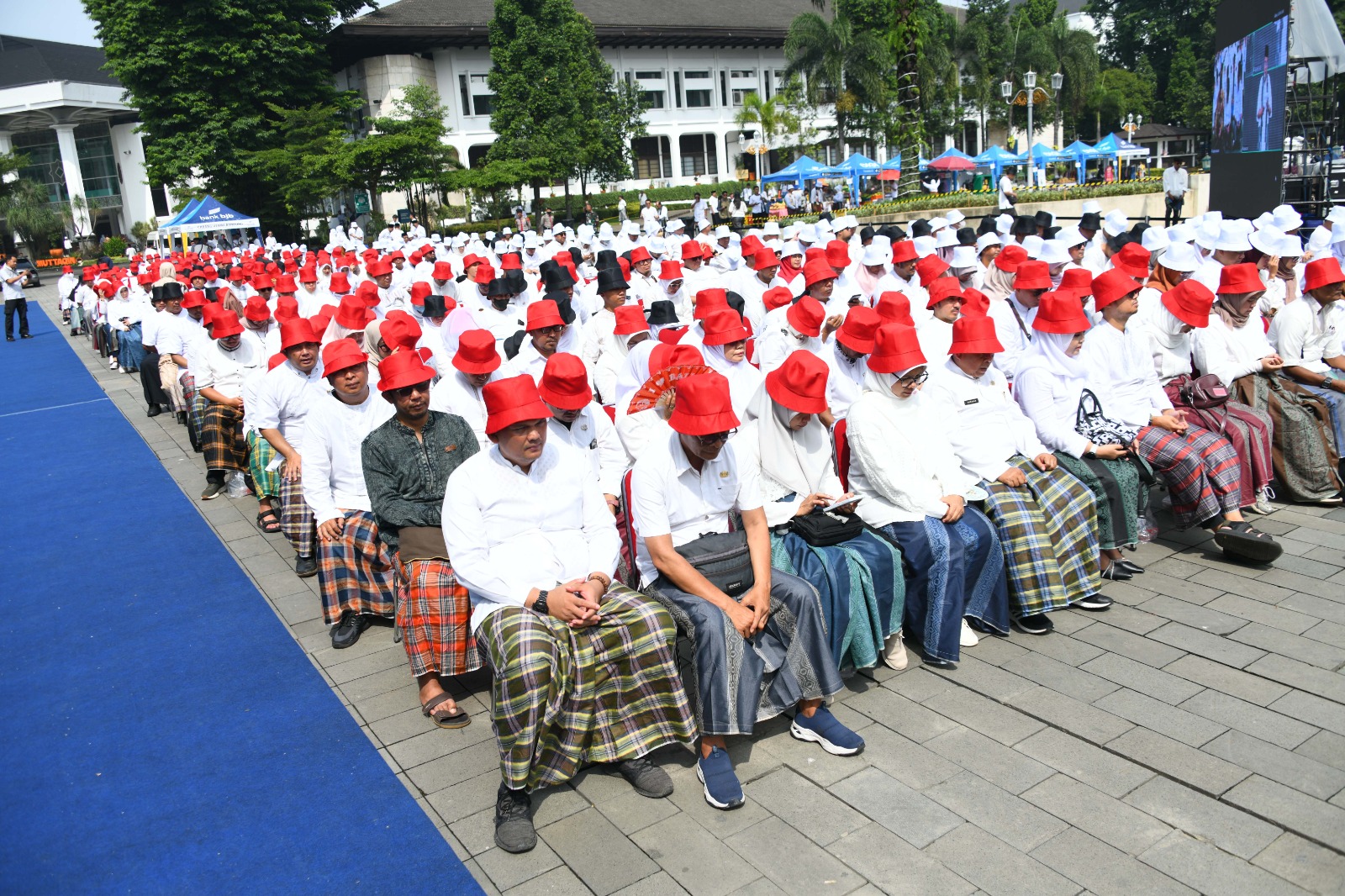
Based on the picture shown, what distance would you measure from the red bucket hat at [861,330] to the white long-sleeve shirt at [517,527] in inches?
75.9

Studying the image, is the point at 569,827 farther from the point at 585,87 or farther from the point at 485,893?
the point at 585,87

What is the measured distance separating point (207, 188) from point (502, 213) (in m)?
11.5

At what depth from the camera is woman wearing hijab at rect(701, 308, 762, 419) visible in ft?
20.5

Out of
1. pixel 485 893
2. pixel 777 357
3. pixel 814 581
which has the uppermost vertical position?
pixel 777 357

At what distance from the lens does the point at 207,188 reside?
121 ft

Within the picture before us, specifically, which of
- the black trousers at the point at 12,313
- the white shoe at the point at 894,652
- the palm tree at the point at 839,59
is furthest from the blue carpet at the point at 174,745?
the palm tree at the point at 839,59

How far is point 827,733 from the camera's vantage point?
14.3 ft

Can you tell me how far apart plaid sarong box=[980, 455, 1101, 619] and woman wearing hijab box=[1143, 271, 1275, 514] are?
4.57ft

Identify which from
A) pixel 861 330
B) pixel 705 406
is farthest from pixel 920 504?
pixel 705 406

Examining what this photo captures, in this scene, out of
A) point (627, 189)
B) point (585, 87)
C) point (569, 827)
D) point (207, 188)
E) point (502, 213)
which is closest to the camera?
point (569, 827)

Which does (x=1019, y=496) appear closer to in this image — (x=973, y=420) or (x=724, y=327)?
(x=973, y=420)

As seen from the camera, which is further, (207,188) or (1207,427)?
(207,188)

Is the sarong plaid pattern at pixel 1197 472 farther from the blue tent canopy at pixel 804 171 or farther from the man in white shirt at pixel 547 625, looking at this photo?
the blue tent canopy at pixel 804 171

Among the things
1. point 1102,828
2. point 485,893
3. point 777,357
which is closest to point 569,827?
point 485,893
